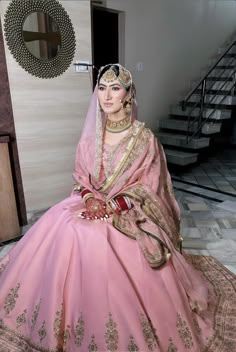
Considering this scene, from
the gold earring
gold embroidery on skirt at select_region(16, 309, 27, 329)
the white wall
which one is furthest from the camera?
the white wall

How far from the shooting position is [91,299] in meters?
1.25

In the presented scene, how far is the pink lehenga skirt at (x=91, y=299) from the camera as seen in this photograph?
1.24 metres

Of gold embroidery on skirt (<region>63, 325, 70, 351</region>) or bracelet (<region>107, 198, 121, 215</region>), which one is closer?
gold embroidery on skirt (<region>63, 325, 70, 351</region>)

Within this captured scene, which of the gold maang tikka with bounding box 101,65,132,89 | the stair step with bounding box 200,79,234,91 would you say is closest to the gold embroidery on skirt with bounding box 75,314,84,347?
the gold maang tikka with bounding box 101,65,132,89

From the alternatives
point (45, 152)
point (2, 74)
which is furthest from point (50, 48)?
point (45, 152)

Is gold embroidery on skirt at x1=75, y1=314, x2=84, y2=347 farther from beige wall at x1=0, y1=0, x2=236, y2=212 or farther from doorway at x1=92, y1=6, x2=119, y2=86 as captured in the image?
doorway at x1=92, y1=6, x2=119, y2=86

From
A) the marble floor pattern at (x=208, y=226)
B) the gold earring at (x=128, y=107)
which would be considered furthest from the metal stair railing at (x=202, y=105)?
the gold earring at (x=128, y=107)

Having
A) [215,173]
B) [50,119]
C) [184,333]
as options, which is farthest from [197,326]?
[215,173]

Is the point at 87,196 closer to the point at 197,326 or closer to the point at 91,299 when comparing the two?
the point at 91,299

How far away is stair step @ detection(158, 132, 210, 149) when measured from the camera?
437 centimetres

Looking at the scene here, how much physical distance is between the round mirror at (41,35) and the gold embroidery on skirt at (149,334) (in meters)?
2.37

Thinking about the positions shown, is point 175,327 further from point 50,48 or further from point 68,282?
point 50,48

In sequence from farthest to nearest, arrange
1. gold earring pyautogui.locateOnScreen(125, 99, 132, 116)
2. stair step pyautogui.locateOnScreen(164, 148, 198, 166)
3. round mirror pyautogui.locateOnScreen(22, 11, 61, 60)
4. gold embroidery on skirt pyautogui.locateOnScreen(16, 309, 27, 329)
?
stair step pyautogui.locateOnScreen(164, 148, 198, 166) < round mirror pyautogui.locateOnScreen(22, 11, 61, 60) < gold earring pyautogui.locateOnScreen(125, 99, 132, 116) < gold embroidery on skirt pyautogui.locateOnScreen(16, 309, 27, 329)

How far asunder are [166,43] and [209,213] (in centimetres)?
324
